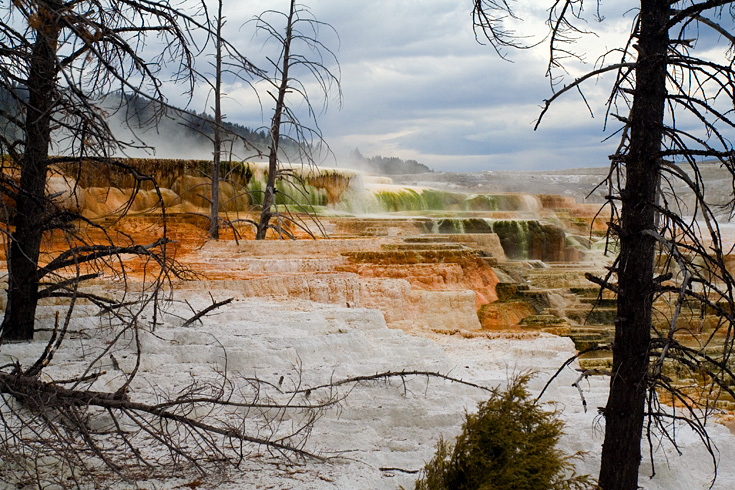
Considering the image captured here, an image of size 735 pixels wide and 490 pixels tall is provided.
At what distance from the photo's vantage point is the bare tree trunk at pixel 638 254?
414 centimetres

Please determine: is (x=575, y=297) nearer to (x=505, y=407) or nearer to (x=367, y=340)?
(x=367, y=340)

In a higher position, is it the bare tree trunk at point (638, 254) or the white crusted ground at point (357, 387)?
the bare tree trunk at point (638, 254)

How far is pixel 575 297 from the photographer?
1373 centimetres

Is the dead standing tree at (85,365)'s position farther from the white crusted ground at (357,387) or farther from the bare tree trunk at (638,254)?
the bare tree trunk at (638,254)

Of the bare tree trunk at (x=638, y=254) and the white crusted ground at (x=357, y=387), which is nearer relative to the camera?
the bare tree trunk at (x=638, y=254)

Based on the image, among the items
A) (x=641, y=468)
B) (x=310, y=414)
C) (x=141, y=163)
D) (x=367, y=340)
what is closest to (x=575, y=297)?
(x=367, y=340)

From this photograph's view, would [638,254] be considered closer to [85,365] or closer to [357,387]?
[357,387]

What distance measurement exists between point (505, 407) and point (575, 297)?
10.4 m

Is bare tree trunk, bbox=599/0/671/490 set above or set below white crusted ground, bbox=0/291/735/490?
above

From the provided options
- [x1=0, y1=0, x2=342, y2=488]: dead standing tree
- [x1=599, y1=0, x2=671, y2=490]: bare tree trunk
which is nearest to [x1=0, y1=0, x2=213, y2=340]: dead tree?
[x1=0, y1=0, x2=342, y2=488]: dead standing tree

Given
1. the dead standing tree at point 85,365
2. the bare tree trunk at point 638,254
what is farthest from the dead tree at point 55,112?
the bare tree trunk at point 638,254

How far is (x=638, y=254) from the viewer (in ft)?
13.7

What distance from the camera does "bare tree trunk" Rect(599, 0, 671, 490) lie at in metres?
4.14

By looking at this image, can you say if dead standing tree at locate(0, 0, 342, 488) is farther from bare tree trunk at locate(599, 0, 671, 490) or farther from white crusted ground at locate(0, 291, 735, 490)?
bare tree trunk at locate(599, 0, 671, 490)
